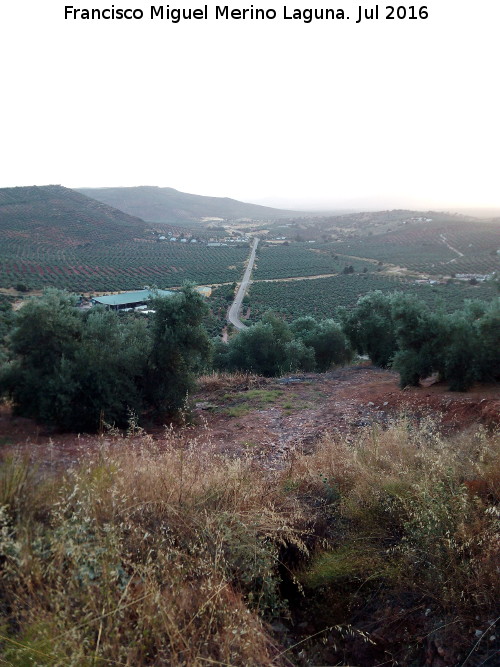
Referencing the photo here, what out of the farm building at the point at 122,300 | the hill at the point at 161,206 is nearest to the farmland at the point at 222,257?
the farm building at the point at 122,300

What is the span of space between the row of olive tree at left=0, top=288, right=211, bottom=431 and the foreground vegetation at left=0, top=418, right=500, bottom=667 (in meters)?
5.49

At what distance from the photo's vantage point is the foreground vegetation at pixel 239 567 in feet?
6.42

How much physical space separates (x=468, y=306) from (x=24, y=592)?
1396 cm

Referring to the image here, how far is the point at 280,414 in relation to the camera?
1038cm

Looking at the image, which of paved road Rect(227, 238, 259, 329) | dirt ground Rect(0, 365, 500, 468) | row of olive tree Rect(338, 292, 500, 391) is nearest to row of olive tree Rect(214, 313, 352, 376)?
dirt ground Rect(0, 365, 500, 468)

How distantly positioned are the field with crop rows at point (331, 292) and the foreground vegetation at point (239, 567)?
33632 mm

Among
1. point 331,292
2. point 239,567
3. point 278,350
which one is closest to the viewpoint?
point 239,567

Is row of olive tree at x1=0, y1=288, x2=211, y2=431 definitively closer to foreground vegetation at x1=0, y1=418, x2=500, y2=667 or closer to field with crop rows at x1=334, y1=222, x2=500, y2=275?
foreground vegetation at x1=0, y1=418, x2=500, y2=667

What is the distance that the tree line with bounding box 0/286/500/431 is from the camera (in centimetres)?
928

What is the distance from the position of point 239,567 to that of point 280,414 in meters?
7.83

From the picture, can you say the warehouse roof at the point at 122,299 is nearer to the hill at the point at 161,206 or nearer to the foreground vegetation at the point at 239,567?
the foreground vegetation at the point at 239,567

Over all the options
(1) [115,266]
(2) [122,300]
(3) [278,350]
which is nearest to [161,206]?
(1) [115,266]

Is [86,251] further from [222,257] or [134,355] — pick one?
[134,355]

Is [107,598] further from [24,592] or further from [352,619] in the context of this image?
[352,619]
